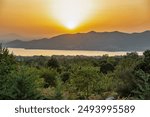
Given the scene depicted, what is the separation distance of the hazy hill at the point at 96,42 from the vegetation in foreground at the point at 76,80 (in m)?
0.58

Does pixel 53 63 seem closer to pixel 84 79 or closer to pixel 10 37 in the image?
pixel 84 79

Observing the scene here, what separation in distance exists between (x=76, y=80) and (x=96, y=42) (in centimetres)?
303

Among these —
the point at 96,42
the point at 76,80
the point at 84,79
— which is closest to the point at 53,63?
the point at 96,42

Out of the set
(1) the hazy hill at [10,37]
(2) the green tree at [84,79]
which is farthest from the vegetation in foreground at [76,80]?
(1) the hazy hill at [10,37]

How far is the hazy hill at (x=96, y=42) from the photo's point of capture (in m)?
13.0

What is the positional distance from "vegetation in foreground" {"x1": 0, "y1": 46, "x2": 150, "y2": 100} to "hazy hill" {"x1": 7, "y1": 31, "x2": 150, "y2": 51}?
0.58 meters

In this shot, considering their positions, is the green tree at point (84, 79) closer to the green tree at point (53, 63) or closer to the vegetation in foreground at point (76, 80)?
the vegetation in foreground at point (76, 80)

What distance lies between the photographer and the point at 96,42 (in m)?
14.6

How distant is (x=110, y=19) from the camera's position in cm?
1166

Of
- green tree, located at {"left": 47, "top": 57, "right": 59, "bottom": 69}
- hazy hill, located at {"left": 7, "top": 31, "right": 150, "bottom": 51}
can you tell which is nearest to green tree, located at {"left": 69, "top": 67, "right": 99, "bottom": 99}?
hazy hill, located at {"left": 7, "top": 31, "right": 150, "bottom": 51}

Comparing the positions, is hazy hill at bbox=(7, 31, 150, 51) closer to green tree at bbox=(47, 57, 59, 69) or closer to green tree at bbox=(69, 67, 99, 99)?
green tree at bbox=(69, 67, 99, 99)

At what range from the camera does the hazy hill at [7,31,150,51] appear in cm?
1296

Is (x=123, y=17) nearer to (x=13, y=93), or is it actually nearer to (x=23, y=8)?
(x=23, y=8)

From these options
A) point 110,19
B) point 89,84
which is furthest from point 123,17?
point 89,84
